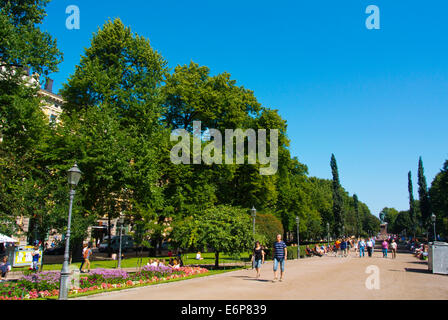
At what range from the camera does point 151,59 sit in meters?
31.8

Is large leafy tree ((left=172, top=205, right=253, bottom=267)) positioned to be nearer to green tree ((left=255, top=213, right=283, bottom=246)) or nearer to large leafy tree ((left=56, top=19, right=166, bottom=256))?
large leafy tree ((left=56, top=19, right=166, bottom=256))

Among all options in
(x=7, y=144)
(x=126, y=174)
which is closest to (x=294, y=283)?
(x=126, y=174)

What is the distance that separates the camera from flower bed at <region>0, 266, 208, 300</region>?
12.2 meters

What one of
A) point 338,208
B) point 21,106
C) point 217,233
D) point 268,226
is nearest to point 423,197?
point 338,208

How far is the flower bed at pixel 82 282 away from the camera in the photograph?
1223 cm

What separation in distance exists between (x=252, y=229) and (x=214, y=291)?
12.7 metres

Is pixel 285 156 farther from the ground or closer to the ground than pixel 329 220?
farther from the ground

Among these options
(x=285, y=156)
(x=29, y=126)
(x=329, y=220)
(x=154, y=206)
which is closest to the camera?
(x=29, y=126)

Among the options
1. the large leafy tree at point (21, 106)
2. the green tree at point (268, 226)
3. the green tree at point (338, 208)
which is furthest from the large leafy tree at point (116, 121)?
the green tree at point (338, 208)

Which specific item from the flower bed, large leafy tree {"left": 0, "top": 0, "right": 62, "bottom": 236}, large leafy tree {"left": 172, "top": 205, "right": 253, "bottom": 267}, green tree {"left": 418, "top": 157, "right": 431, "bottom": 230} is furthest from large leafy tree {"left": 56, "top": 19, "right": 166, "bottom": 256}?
green tree {"left": 418, "top": 157, "right": 431, "bottom": 230}

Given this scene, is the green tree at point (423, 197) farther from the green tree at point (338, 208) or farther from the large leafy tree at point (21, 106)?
the large leafy tree at point (21, 106)

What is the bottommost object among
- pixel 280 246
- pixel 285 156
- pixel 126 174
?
pixel 280 246

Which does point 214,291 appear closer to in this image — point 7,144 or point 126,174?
point 126,174

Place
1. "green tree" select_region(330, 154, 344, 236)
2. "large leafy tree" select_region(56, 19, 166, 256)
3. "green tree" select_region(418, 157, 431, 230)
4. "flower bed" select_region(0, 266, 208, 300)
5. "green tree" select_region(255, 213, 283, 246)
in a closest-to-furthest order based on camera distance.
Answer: "flower bed" select_region(0, 266, 208, 300), "large leafy tree" select_region(56, 19, 166, 256), "green tree" select_region(255, 213, 283, 246), "green tree" select_region(418, 157, 431, 230), "green tree" select_region(330, 154, 344, 236)
